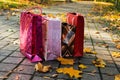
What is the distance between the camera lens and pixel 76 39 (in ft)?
16.0

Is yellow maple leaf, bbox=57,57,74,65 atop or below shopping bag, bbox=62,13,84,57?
below

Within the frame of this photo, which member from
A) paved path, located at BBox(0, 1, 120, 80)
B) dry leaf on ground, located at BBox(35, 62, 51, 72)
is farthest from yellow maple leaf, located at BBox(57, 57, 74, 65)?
dry leaf on ground, located at BBox(35, 62, 51, 72)

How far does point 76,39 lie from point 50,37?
19.5 inches

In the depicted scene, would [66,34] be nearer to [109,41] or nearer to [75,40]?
[75,40]

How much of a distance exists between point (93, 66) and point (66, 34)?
26.8 inches

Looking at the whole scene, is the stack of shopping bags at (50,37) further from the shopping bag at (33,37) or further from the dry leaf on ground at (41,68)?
the dry leaf on ground at (41,68)

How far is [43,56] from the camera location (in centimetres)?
471

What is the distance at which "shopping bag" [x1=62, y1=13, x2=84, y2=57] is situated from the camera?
481 cm

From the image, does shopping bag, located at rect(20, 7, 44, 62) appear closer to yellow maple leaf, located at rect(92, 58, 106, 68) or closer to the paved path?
the paved path

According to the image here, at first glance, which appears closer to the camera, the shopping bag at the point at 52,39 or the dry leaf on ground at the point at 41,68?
the dry leaf on ground at the point at 41,68

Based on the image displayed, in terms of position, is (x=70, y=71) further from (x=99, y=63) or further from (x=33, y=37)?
(x=33, y=37)

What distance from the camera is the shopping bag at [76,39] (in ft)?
15.8

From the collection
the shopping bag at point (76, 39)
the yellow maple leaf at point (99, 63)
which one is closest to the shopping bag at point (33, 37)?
the shopping bag at point (76, 39)

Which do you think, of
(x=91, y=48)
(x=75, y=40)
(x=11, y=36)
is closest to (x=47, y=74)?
(x=75, y=40)
